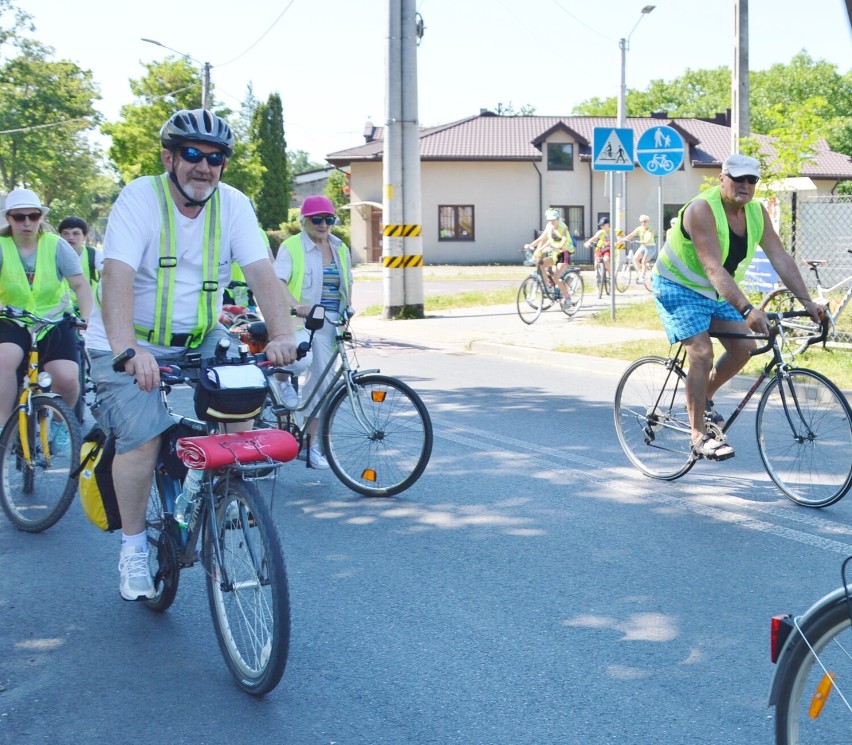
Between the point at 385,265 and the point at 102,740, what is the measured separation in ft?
51.4

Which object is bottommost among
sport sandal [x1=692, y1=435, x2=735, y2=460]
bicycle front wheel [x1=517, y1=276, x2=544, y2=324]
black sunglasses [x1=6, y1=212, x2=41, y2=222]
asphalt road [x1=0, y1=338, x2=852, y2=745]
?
asphalt road [x1=0, y1=338, x2=852, y2=745]

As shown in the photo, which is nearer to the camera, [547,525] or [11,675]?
[11,675]

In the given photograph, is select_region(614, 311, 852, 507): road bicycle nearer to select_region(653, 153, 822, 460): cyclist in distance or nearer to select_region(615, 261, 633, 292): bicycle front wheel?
select_region(653, 153, 822, 460): cyclist in distance

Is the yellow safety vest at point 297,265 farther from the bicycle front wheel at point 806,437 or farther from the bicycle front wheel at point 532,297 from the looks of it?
the bicycle front wheel at point 532,297

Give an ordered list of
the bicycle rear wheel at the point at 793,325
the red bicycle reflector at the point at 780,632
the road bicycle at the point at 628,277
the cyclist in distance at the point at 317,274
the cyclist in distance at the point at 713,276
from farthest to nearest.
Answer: the road bicycle at the point at 628,277
the bicycle rear wheel at the point at 793,325
the cyclist in distance at the point at 317,274
the cyclist in distance at the point at 713,276
the red bicycle reflector at the point at 780,632

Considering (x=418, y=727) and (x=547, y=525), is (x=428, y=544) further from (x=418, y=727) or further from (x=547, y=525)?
(x=418, y=727)

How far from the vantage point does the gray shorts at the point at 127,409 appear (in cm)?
435

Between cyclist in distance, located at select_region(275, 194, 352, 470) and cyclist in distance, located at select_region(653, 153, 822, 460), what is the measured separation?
218cm

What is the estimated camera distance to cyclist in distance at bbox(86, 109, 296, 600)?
4254 mm

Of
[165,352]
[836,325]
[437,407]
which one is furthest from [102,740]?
[836,325]

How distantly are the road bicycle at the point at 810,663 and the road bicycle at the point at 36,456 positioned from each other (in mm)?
4431

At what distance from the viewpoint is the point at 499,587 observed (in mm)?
5133

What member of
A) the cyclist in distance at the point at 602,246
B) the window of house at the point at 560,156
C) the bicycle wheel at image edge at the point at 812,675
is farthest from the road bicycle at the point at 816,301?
the window of house at the point at 560,156

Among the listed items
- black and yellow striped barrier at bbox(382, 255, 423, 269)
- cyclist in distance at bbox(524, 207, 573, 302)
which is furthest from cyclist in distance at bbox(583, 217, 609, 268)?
black and yellow striped barrier at bbox(382, 255, 423, 269)
